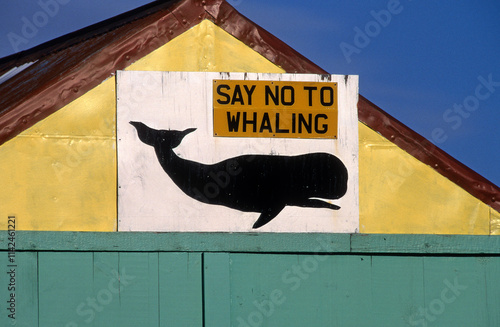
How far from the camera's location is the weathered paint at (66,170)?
5.23 m

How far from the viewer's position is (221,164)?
5543 millimetres

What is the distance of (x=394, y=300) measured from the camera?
5543mm

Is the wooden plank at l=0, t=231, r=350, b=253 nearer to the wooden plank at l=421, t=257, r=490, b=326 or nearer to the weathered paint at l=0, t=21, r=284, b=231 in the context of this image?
the weathered paint at l=0, t=21, r=284, b=231

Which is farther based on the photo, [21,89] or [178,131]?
[21,89]

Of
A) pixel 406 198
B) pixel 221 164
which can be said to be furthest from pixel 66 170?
pixel 406 198

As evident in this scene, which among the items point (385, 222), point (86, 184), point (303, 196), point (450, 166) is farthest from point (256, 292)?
point (450, 166)

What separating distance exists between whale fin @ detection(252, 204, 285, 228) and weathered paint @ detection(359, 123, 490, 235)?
732 millimetres

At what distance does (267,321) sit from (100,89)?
7.75ft

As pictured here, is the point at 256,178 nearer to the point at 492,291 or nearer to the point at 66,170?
the point at 66,170

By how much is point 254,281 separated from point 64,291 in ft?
4.99

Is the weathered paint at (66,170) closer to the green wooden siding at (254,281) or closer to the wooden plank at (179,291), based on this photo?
the green wooden siding at (254,281)

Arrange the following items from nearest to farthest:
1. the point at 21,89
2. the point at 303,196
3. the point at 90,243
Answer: the point at 90,243
the point at 303,196
the point at 21,89

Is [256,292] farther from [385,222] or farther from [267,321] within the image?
[385,222]

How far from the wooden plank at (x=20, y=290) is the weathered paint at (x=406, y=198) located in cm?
275
